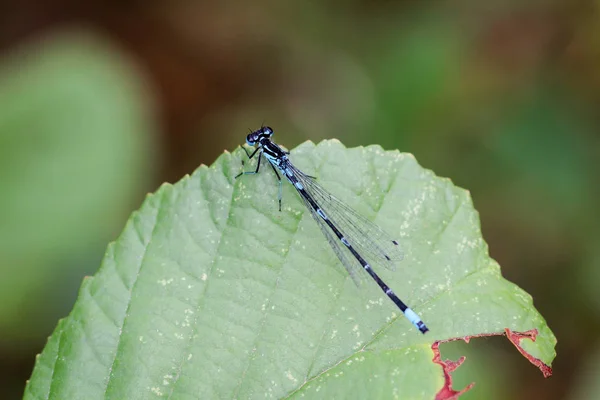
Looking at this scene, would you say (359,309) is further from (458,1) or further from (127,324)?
(458,1)

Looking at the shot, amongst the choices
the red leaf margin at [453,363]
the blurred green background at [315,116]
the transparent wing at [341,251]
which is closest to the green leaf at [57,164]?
the blurred green background at [315,116]

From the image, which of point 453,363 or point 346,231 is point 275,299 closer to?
point 346,231

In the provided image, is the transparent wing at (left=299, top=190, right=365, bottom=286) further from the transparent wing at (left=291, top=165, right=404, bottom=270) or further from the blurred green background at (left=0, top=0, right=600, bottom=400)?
the blurred green background at (left=0, top=0, right=600, bottom=400)

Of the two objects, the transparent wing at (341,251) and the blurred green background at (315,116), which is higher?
the blurred green background at (315,116)

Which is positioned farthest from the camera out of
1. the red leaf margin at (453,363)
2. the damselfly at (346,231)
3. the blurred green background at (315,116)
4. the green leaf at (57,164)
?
the blurred green background at (315,116)

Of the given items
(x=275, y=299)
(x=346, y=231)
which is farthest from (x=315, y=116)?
(x=275, y=299)

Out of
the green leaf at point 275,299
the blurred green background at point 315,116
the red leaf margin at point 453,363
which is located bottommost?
the red leaf margin at point 453,363

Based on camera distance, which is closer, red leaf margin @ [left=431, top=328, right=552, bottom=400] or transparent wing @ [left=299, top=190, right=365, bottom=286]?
red leaf margin @ [left=431, top=328, right=552, bottom=400]

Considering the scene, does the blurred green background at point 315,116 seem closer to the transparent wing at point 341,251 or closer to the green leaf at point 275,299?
the green leaf at point 275,299

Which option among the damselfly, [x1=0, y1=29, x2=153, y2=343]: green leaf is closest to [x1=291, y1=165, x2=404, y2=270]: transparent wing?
the damselfly
